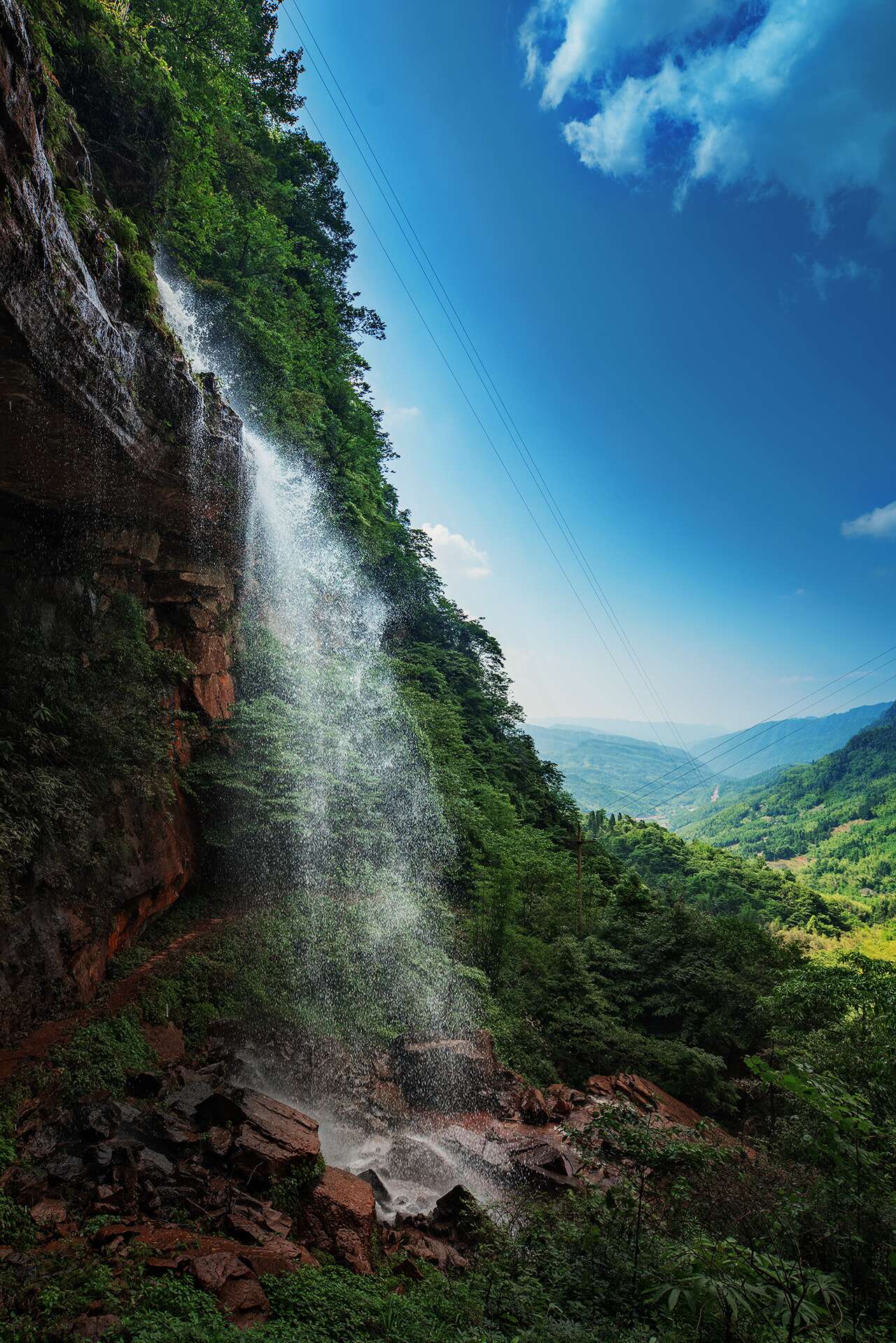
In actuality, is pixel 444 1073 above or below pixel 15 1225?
below

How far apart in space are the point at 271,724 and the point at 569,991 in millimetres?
11077

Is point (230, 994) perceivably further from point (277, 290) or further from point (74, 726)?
point (277, 290)

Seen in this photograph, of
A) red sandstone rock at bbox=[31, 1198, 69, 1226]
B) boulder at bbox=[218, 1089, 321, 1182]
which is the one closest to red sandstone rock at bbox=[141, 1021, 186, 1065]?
boulder at bbox=[218, 1089, 321, 1182]

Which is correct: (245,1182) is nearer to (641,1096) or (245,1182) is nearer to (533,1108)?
(533,1108)

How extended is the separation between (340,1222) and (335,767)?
1010 centimetres

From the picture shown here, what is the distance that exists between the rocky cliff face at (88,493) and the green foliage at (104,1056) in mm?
861

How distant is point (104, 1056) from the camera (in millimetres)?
7934

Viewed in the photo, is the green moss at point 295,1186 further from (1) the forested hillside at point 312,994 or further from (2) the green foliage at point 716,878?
(2) the green foliage at point 716,878

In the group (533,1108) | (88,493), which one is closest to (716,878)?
(533,1108)

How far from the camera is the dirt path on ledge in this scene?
7383 mm

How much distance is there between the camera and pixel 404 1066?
39.1 feet

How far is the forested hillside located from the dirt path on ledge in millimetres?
79

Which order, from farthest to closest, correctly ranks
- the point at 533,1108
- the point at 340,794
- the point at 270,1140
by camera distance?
the point at 340,794
the point at 533,1108
the point at 270,1140

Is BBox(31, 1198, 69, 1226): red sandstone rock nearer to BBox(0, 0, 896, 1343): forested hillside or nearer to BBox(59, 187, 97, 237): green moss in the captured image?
BBox(0, 0, 896, 1343): forested hillside
